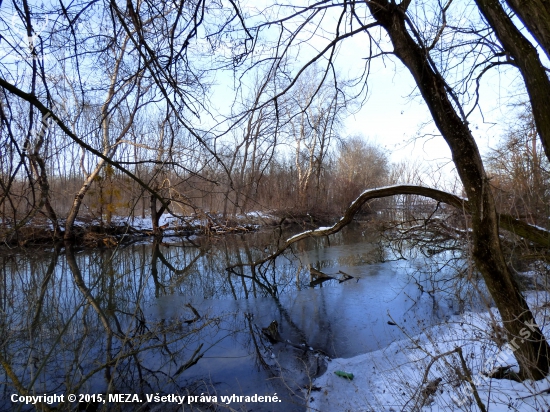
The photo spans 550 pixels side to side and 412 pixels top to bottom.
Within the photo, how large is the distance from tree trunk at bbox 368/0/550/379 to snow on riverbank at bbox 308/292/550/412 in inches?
5.9

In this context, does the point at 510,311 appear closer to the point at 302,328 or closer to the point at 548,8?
the point at 548,8

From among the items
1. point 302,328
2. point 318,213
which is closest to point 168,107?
point 302,328

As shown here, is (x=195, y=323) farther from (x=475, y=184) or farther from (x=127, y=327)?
(x=475, y=184)

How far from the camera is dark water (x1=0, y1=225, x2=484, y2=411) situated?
4336mm

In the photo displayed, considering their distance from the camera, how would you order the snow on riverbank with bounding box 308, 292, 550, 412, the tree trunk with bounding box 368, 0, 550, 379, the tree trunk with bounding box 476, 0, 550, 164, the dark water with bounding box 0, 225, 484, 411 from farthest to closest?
the dark water with bounding box 0, 225, 484, 411 → the tree trunk with bounding box 368, 0, 550, 379 → the snow on riverbank with bounding box 308, 292, 550, 412 → the tree trunk with bounding box 476, 0, 550, 164

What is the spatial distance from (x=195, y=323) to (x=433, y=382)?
423 cm

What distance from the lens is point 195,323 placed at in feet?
22.1

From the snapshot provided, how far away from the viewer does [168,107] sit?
79.4 inches

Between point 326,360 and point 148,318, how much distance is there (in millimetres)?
3452

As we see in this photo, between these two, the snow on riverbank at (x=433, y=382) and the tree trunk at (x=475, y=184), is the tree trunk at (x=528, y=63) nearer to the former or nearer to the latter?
the tree trunk at (x=475, y=184)

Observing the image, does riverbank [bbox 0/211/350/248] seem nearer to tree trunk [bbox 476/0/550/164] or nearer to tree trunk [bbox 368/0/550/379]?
tree trunk [bbox 368/0/550/379]

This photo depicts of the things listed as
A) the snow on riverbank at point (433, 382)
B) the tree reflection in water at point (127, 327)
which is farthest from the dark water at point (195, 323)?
the snow on riverbank at point (433, 382)

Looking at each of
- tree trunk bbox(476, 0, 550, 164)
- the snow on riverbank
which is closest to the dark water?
the snow on riverbank

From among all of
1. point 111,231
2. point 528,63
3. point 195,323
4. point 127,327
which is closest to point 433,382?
point 528,63
